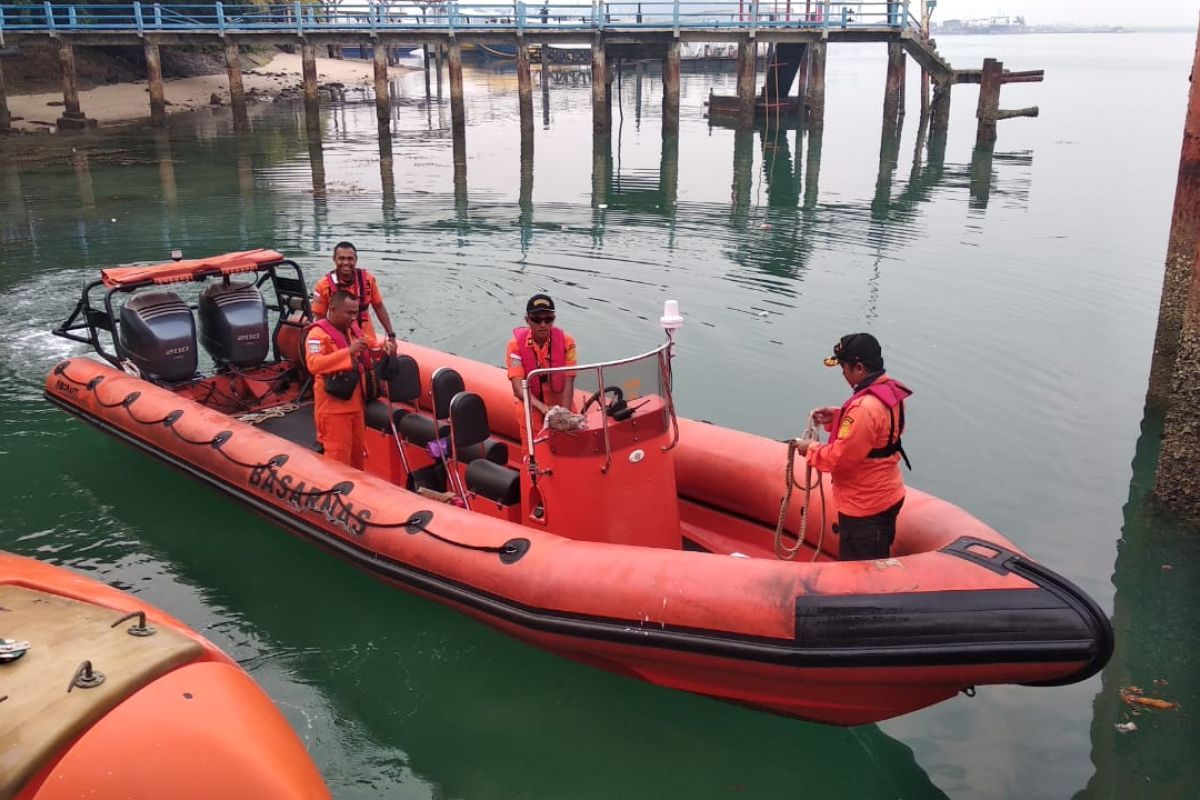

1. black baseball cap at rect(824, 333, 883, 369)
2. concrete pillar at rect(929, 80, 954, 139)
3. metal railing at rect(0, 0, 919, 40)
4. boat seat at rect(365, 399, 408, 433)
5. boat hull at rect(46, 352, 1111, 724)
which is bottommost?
boat hull at rect(46, 352, 1111, 724)

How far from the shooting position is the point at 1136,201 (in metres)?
18.1

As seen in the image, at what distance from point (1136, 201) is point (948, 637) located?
1706cm

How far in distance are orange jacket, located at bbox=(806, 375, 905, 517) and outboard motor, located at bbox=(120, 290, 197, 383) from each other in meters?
5.18

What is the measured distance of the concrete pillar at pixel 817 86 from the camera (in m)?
27.2

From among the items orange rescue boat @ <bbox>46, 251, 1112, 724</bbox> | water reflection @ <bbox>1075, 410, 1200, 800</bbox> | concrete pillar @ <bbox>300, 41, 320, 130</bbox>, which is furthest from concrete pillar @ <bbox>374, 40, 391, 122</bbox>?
water reflection @ <bbox>1075, 410, 1200, 800</bbox>

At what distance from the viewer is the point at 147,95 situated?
114 ft

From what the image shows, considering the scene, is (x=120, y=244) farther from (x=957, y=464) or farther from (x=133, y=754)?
(x=133, y=754)

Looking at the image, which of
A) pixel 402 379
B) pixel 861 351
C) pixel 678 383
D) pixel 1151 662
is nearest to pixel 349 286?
pixel 402 379

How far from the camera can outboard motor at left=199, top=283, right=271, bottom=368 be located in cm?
775

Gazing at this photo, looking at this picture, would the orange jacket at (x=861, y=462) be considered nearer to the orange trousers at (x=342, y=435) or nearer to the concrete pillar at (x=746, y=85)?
the orange trousers at (x=342, y=435)

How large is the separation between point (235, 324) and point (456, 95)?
732 inches

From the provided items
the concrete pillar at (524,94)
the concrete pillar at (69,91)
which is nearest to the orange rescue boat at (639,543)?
the concrete pillar at (524,94)

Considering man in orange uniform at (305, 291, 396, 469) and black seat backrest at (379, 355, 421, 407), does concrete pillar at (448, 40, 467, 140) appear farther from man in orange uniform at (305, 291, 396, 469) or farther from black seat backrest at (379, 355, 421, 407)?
man in orange uniform at (305, 291, 396, 469)

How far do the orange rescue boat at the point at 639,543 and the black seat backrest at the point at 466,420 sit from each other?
0.01m
